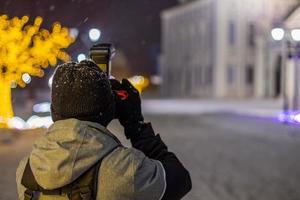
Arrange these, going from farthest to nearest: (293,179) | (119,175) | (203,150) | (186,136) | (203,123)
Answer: (203,123) < (186,136) < (203,150) < (293,179) < (119,175)

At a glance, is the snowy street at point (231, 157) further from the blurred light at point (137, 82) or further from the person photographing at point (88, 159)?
the person photographing at point (88, 159)

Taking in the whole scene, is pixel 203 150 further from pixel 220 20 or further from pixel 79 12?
pixel 220 20

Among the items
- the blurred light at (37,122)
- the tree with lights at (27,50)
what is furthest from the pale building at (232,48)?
the tree with lights at (27,50)

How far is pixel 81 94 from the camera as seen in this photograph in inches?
88.8

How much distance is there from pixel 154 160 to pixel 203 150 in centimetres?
1120

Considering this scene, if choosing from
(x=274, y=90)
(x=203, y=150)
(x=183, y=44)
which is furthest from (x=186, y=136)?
(x=183, y=44)

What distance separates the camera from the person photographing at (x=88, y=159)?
2172 millimetres

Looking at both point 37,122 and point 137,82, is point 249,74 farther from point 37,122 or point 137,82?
point 137,82

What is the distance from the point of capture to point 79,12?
25.3m

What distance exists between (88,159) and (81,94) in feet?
0.79

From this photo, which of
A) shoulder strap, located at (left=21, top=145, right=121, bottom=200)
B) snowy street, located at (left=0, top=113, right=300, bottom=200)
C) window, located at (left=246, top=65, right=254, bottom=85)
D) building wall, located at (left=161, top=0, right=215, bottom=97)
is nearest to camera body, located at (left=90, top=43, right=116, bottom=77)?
shoulder strap, located at (left=21, top=145, right=121, bottom=200)

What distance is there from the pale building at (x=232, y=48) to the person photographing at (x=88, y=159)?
38.8 metres

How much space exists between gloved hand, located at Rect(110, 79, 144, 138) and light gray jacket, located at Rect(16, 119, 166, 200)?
20 centimetres

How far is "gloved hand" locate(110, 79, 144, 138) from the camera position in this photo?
96.8 inches
